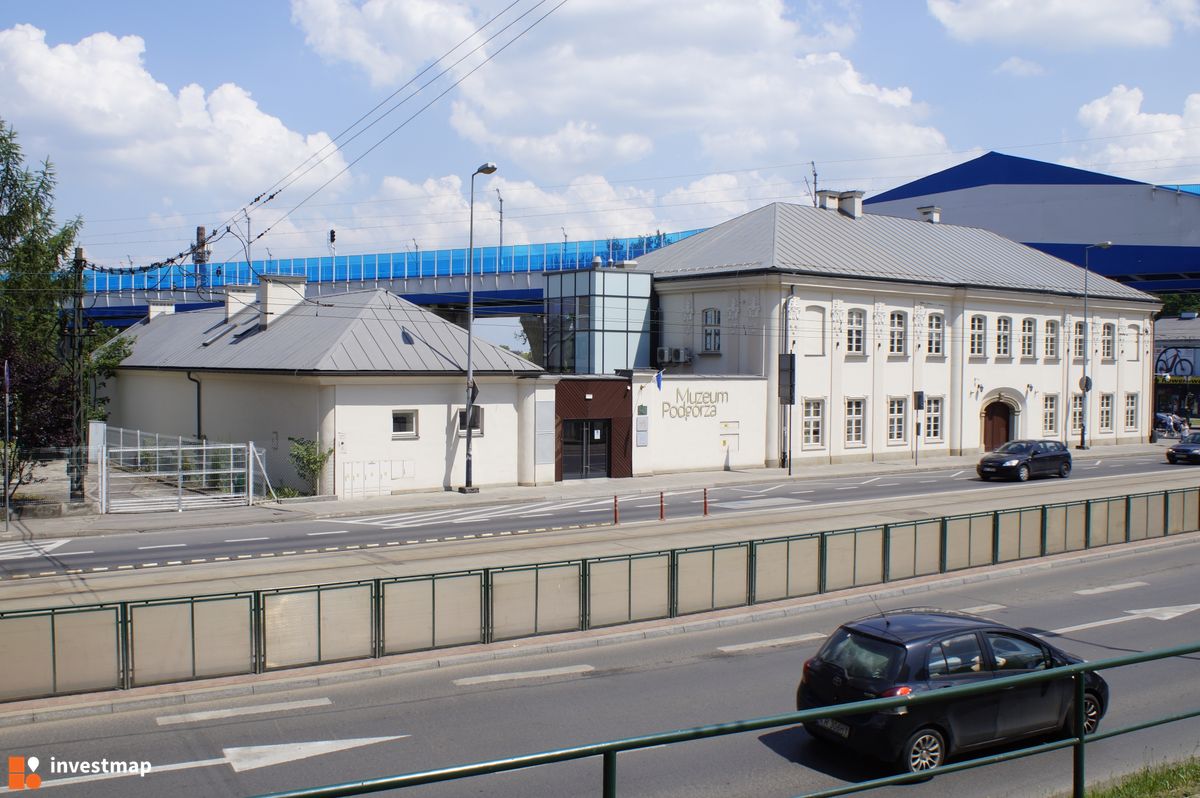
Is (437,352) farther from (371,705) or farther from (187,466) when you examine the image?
(371,705)

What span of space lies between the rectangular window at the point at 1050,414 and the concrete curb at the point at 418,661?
3830cm

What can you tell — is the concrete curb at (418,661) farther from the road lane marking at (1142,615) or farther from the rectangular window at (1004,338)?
the rectangular window at (1004,338)

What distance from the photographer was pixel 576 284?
4553cm

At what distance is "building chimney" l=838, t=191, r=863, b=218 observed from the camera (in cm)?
5278

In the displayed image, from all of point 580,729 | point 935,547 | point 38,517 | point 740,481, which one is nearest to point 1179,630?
point 935,547

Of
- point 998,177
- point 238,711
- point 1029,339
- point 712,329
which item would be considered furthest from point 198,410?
point 998,177

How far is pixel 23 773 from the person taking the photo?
991 centimetres

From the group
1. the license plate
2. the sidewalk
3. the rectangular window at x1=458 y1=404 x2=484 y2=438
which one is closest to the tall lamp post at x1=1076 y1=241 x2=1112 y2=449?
the sidewalk

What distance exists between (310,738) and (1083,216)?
7291cm

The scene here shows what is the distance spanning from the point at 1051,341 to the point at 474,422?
113 feet

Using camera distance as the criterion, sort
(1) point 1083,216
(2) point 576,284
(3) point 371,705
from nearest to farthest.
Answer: (3) point 371,705 < (2) point 576,284 < (1) point 1083,216

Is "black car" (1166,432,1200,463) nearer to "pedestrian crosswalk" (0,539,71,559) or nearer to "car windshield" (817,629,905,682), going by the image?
"car windshield" (817,629,905,682)


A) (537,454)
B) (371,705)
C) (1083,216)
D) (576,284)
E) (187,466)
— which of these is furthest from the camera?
(1083,216)

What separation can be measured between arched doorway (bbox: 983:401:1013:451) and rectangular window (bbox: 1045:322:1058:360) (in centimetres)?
413
